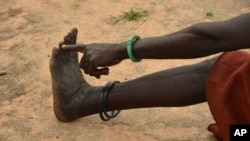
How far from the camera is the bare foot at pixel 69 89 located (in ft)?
7.55

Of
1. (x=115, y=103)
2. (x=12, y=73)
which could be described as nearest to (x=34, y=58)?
(x=12, y=73)

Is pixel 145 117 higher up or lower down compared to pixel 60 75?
lower down

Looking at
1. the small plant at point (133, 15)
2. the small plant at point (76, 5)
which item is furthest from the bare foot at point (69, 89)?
the small plant at point (76, 5)

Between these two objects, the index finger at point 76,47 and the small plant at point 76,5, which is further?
the small plant at point 76,5

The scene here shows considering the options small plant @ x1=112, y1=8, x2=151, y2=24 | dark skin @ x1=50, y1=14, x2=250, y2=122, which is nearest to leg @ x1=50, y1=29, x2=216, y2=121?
dark skin @ x1=50, y1=14, x2=250, y2=122

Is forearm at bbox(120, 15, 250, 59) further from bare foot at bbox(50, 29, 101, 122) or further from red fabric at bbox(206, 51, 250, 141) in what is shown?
bare foot at bbox(50, 29, 101, 122)

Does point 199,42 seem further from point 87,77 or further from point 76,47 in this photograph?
point 87,77

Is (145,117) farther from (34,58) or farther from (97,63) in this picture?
(34,58)

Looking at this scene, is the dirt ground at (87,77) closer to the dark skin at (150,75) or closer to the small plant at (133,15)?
the small plant at (133,15)

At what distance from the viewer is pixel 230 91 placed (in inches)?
72.1

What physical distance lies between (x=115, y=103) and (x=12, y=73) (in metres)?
1.00

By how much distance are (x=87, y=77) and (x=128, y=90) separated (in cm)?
75

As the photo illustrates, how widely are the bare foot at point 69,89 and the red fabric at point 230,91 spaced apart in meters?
0.65

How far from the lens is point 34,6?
378 cm
